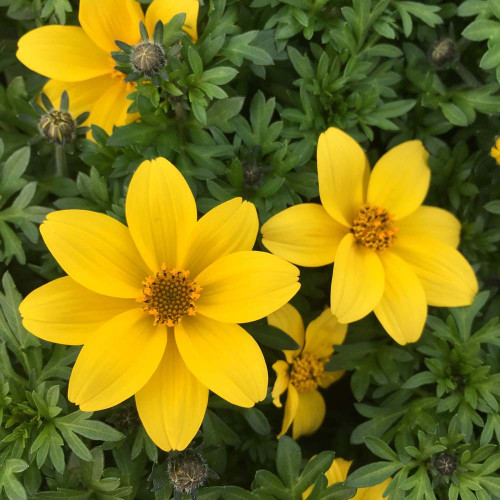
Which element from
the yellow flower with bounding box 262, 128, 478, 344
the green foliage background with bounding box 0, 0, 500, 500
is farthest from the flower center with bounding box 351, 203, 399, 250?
the green foliage background with bounding box 0, 0, 500, 500

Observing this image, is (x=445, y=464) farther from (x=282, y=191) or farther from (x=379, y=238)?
(x=282, y=191)

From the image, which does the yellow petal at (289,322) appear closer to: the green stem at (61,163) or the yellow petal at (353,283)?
the yellow petal at (353,283)

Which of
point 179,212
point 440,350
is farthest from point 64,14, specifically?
point 440,350

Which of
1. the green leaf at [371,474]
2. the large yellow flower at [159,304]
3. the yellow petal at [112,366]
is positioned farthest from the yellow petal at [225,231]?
the green leaf at [371,474]

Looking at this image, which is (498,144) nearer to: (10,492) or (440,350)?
(440,350)

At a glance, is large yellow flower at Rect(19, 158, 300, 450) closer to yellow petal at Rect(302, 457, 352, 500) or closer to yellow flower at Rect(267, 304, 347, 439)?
yellow flower at Rect(267, 304, 347, 439)

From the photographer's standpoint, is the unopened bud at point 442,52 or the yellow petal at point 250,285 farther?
the unopened bud at point 442,52

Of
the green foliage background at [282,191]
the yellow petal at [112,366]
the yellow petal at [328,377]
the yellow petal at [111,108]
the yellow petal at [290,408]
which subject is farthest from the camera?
the yellow petal at [328,377]
